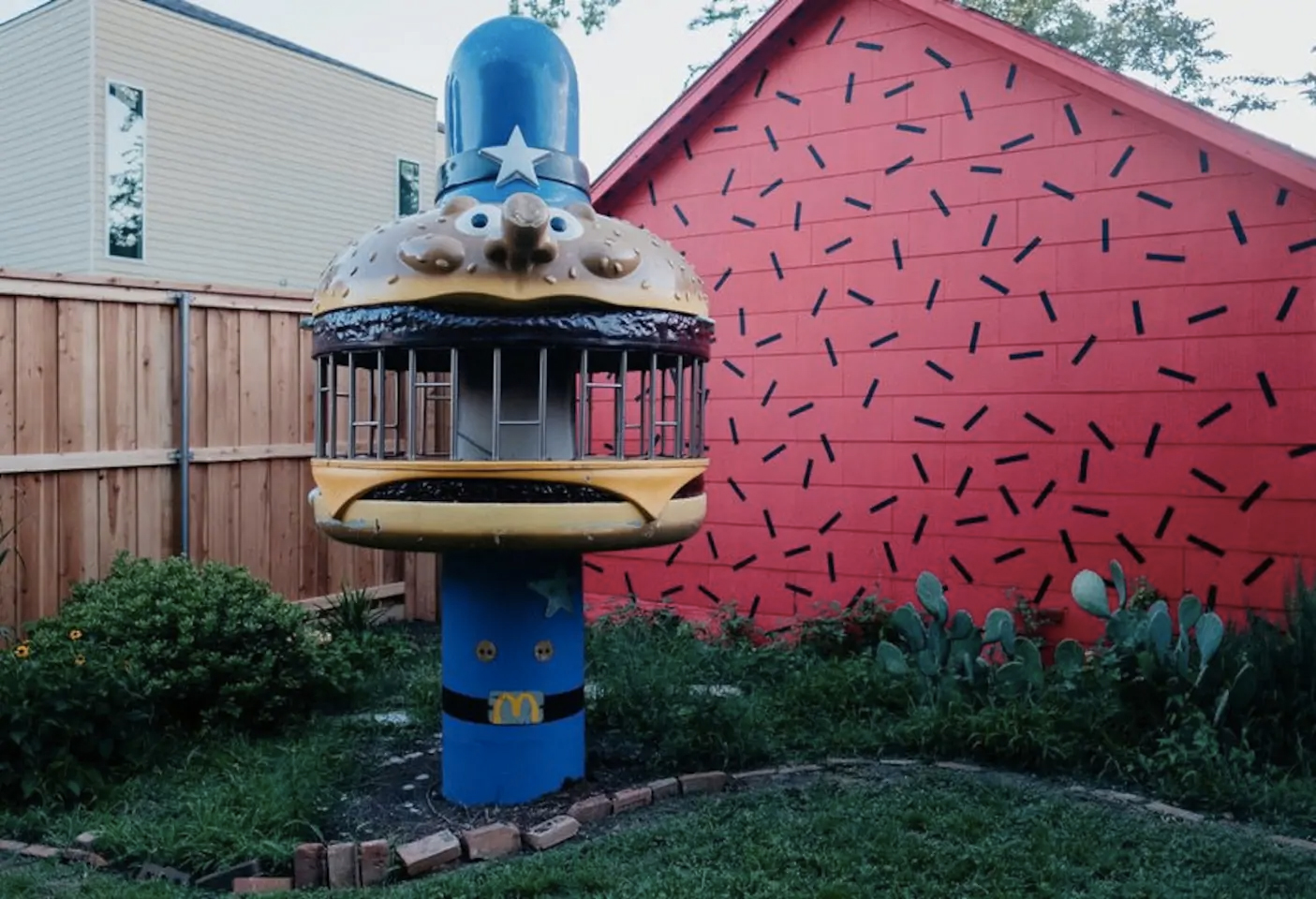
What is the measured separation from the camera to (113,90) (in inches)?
543

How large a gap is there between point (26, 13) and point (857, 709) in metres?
14.3

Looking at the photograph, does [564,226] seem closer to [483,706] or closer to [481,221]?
[481,221]

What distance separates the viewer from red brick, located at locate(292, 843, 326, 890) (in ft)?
11.7

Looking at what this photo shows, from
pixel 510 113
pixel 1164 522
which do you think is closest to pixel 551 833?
pixel 510 113

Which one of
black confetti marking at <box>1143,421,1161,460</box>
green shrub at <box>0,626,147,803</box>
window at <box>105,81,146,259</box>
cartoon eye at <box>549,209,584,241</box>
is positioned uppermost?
window at <box>105,81,146,259</box>

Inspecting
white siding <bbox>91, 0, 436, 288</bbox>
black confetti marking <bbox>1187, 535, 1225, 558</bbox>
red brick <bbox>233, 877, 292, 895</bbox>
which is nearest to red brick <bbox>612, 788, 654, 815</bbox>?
red brick <bbox>233, 877, 292, 895</bbox>

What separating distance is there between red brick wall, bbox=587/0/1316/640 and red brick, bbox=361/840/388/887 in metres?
3.82

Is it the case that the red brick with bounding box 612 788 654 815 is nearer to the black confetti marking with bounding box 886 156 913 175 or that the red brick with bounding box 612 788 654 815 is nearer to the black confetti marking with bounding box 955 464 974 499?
the black confetti marking with bounding box 955 464 974 499

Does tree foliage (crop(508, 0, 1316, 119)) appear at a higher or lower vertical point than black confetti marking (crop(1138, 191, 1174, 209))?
higher

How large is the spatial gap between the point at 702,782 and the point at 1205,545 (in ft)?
9.83

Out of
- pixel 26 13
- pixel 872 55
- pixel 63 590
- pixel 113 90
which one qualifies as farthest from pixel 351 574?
pixel 26 13

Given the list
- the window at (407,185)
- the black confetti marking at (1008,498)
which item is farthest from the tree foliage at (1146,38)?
the black confetti marking at (1008,498)

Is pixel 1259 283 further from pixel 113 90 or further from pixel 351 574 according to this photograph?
pixel 113 90

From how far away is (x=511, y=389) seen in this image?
4.20 m
